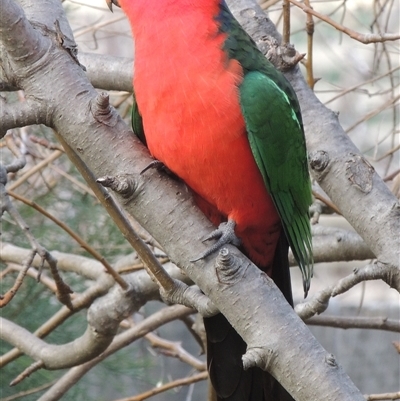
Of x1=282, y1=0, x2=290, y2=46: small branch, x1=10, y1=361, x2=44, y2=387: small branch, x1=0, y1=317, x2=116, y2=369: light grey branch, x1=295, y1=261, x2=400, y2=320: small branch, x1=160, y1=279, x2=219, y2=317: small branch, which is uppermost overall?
x1=282, y1=0, x2=290, y2=46: small branch

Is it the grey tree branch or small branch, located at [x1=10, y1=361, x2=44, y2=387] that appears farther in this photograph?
small branch, located at [x1=10, y1=361, x2=44, y2=387]

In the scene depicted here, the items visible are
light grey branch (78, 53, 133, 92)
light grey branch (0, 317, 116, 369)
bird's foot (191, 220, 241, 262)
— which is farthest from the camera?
light grey branch (78, 53, 133, 92)

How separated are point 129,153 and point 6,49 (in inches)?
13.6

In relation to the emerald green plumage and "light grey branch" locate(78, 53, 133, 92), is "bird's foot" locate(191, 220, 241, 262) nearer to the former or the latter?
the emerald green plumage

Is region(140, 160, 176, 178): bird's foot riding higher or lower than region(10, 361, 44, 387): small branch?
higher

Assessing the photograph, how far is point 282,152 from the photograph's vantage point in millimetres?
1905

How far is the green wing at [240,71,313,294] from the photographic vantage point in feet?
5.90

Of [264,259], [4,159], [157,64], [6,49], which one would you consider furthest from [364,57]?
[6,49]

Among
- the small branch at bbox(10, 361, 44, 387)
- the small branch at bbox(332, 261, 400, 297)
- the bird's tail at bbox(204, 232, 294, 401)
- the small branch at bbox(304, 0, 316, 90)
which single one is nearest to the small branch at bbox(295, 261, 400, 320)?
the small branch at bbox(332, 261, 400, 297)

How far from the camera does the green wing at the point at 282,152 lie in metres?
1.80

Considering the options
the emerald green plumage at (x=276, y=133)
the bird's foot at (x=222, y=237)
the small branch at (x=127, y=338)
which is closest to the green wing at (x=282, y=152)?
the emerald green plumage at (x=276, y=133)

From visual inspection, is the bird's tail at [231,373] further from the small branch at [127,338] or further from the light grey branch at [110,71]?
the light grey branch at [110,71]

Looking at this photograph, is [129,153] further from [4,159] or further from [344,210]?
[4,159]

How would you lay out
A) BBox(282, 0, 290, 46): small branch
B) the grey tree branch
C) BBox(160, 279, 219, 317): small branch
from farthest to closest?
BBox(282, 0, 290, 46): small branch
BBox(160, 279, 219, 317): small branch
the grey tree branch
